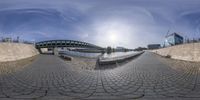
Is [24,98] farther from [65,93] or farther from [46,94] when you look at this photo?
[65,93]

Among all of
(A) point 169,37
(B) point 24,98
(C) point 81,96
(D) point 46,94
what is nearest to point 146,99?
(C) point 81,96

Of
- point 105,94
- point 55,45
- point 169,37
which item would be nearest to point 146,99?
point 105,94

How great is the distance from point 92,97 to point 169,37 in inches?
3468

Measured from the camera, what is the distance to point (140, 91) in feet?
19.6

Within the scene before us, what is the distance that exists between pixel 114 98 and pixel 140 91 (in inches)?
50.2

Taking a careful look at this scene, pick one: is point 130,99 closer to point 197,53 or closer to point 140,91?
point 140,91

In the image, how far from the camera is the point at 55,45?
2250 inches

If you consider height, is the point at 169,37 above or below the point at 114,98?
above

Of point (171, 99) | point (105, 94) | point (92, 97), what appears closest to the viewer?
point (171, 99)

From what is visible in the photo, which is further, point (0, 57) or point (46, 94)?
point (0, 57)

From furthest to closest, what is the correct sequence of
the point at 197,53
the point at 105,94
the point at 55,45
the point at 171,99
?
1. the point at 55,45
2. the point at 197,53
3. the point at 105,94
4. the point at 171,99

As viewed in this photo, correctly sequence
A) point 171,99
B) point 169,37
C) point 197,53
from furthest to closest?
1. point 169,37
2. point 197,53
3. point 171,99

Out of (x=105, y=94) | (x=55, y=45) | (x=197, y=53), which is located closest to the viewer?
(x=105, y=94)

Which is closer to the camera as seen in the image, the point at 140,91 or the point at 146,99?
the point at 146,99
